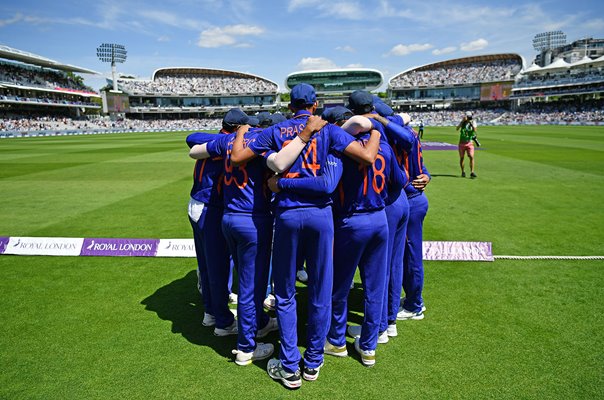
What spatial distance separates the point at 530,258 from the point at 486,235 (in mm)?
1347

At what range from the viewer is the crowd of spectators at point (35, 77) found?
61.3 m

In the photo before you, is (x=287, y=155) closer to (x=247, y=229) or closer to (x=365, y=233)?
(x=247, y=229)

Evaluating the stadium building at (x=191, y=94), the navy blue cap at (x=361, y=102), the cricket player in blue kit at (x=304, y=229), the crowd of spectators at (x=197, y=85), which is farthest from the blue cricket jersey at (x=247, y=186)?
the crowd of spectators at (x=197, y=85)

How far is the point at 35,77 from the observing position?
67875mm

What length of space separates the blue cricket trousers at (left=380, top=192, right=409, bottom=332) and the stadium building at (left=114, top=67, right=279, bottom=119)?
273 ft

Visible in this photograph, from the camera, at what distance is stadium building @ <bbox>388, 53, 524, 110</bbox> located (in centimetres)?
8319

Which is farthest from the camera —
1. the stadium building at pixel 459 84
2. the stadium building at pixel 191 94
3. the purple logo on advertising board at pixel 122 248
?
the stadium building at pixel 191 94

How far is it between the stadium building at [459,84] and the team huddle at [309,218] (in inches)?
3555

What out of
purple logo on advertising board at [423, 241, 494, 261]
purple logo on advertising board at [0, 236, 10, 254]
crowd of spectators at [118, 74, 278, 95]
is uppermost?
crowd of spectators at [118, 74, 278, 95]

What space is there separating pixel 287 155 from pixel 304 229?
0.67 meters

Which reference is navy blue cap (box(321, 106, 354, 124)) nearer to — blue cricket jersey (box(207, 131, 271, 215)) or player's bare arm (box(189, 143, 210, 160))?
blue cricket jersey (box(207, 131, 271, 215))

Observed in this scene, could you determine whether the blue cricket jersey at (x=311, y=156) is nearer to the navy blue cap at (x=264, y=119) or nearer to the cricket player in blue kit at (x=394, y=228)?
the cricket player in blue kit at (x=394, y=228)

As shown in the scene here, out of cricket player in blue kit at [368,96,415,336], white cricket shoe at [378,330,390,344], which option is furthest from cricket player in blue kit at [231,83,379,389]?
white cricket shoe at [378,330,390,344]

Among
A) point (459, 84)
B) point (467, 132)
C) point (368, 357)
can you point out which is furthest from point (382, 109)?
point (459, 84)
